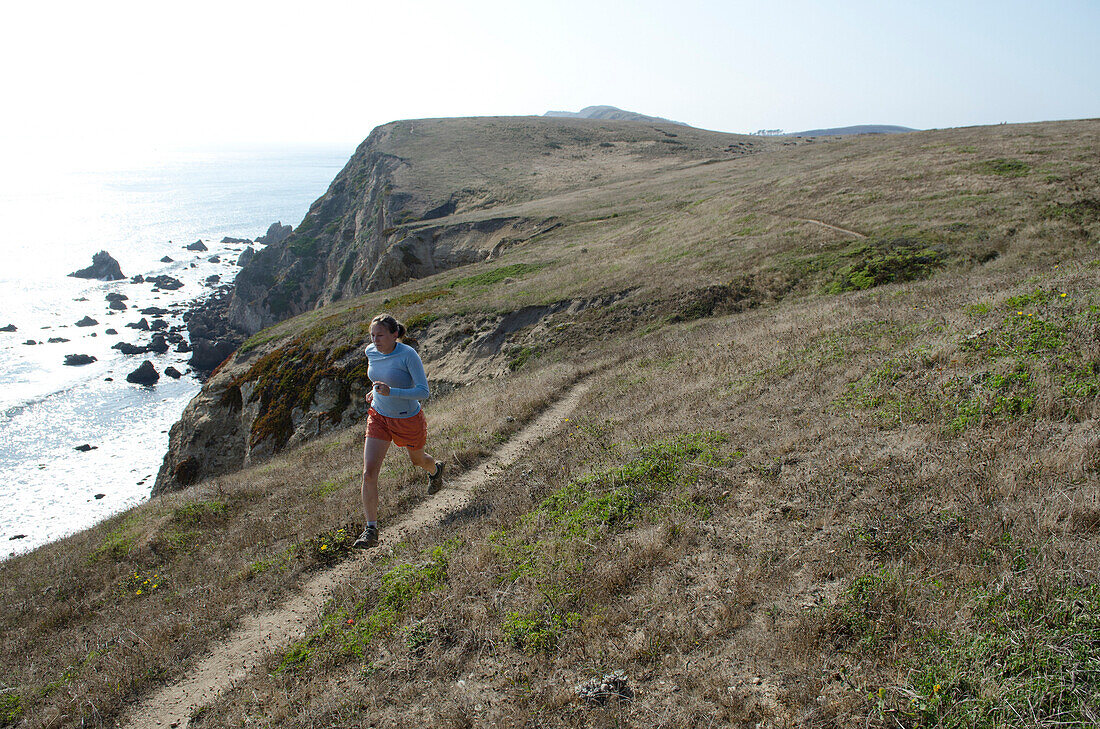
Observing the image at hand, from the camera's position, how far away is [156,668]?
6.30 metres

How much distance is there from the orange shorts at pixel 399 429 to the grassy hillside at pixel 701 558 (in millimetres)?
1230

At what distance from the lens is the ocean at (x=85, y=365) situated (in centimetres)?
3562


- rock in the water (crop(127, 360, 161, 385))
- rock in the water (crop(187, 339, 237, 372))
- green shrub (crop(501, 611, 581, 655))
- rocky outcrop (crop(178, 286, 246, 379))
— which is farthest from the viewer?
rocky outcrop (crop(178, 286, 246, 379))

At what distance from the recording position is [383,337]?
8078 millimetres

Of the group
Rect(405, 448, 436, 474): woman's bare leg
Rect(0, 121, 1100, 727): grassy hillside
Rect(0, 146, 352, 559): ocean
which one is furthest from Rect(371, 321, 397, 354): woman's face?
Rect(0, 146, 352, 559): ocean

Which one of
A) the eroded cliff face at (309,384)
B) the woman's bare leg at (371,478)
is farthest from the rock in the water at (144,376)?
the woman's bare leg at (371,478)

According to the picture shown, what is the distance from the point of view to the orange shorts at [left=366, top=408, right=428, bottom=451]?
8.54 metres

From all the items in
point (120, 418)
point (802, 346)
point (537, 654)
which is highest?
point (802, 346)

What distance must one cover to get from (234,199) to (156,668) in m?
199

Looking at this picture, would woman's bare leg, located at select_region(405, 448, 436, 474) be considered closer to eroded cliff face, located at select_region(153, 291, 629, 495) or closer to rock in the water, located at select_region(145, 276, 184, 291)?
eroded cliff face, located at select_region(153, 291, 629, 495)

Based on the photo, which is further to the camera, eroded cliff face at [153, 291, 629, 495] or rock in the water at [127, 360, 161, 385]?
rock in the water at [127, 360, 161, 385]

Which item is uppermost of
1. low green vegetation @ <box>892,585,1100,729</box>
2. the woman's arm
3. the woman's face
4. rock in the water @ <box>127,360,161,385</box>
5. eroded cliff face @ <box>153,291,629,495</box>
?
the woman's face

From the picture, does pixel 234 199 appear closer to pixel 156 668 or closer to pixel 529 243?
pixel 529 243

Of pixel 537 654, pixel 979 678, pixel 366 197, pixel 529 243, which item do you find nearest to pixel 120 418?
pixel 529 243
